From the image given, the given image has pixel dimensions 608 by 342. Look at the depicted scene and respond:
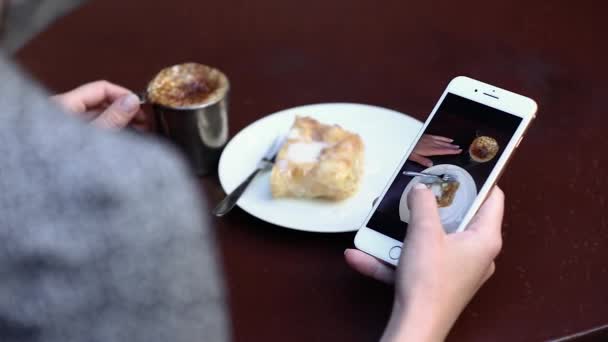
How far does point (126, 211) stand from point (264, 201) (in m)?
0.54

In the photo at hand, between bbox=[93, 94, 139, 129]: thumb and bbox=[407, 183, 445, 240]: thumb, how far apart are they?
0.47 m

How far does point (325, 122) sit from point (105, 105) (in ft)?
1.18

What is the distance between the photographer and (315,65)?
1206 millimetres

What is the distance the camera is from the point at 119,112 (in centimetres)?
99

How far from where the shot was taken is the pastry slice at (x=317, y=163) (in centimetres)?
92

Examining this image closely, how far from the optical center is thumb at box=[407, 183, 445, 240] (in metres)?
0.70

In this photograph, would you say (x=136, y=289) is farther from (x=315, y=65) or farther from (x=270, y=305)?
Answer: (x=315, y=65)

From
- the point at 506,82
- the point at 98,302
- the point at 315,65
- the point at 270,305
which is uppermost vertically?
the point at 506,82

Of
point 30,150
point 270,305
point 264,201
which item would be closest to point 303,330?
point 270,305

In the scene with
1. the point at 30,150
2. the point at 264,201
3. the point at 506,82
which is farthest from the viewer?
the point at 506,82

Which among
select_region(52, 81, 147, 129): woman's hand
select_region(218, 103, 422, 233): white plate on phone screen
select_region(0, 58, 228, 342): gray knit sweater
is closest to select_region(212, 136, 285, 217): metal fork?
select_region(218, 103, 422, 233): white plate on phone screen

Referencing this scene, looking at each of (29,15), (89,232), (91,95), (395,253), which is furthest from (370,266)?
(29,15)

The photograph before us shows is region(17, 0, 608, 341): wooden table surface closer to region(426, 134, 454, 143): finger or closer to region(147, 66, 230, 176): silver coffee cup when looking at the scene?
region(147, 66, 230, 176): silver coffee cup

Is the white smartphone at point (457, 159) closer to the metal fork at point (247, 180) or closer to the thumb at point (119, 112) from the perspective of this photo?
the metal fork at point (247, 180)
